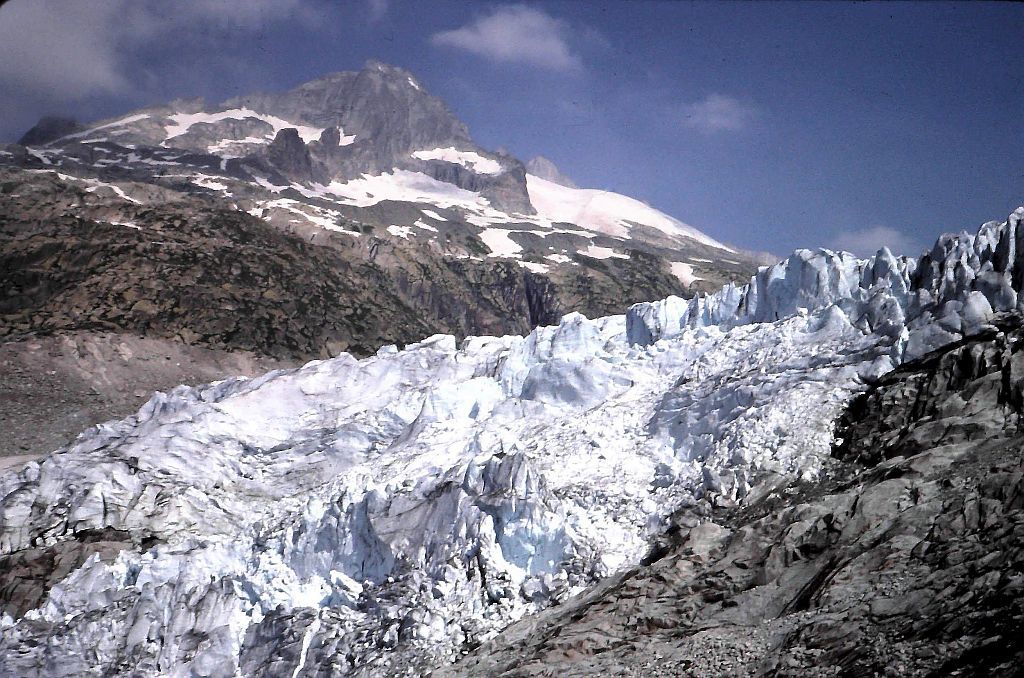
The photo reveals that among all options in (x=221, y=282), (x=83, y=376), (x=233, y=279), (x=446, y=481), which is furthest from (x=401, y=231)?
(x=446, y=481)

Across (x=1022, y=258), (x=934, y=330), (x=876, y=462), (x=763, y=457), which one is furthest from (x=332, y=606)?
(x=1022, y=258)

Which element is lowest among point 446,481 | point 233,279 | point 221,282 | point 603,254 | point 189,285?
point 446,481

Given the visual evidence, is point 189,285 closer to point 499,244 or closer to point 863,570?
point 499,244

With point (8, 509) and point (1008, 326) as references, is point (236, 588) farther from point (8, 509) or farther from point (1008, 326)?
point (1008, 326)

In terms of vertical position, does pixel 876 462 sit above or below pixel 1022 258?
below

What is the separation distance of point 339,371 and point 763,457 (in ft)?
72.9

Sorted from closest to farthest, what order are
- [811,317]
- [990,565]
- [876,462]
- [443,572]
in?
1. [990,565]
2. [876,462]
3. [443,572]
4. [811,317]

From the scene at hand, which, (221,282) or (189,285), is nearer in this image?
(189,285)

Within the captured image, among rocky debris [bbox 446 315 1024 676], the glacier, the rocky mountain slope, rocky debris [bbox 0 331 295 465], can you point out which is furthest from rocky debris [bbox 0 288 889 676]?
the rocky mountain slope

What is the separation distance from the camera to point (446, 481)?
1144 inches

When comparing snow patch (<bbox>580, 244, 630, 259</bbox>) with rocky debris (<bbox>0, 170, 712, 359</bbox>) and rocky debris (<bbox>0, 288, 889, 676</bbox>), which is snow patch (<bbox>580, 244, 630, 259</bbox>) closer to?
rocky debris (<bbox>0, 170, 712, 359</bbox>)

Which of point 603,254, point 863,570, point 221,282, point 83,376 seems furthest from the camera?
point 603,254

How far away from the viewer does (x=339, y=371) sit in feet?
138

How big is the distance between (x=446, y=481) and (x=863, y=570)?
1424 centimetres
